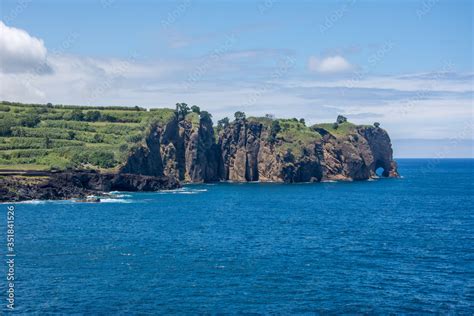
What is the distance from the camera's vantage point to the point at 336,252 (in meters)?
96.8

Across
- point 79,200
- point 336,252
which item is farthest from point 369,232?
point 79,200

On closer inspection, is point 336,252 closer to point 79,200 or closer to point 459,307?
point 459,307

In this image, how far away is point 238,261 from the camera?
89.0 meters

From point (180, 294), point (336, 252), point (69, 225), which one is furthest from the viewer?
point (69, 225)

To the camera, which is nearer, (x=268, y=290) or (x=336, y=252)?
(x=268, y=290)

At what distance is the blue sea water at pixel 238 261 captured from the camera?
67625 millimetres

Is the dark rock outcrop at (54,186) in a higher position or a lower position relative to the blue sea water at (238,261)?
higher

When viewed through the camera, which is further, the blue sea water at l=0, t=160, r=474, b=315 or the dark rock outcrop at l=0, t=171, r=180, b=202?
the dark rock outcrop at l=0, t=171, r=180, b=202

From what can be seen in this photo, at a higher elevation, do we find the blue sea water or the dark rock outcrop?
the dark rock outcrop

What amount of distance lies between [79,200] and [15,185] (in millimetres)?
18520

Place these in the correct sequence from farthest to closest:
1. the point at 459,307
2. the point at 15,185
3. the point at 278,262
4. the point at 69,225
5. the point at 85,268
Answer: the point at 15,185
the point at 69,225
the point at 278,262
the point at 85,268
the point at 459,307

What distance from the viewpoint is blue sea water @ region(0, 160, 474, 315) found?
67.6 m

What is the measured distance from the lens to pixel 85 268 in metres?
82.4

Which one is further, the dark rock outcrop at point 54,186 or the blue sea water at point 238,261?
the dark rock outcrop at point 54,186
